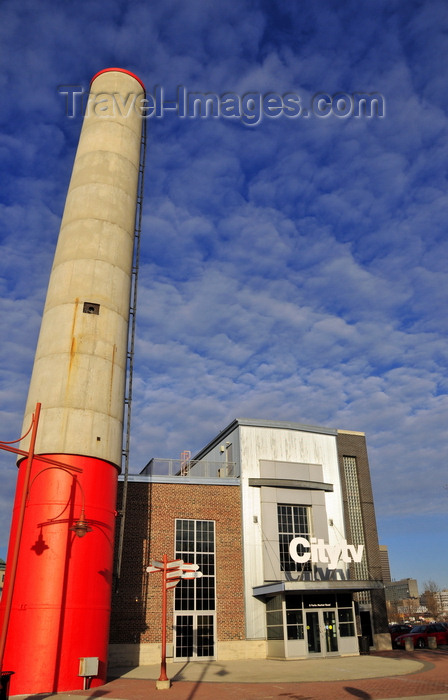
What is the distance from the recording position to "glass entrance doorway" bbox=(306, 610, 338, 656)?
97.1 feet

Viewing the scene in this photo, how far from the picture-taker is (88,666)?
19547 mm

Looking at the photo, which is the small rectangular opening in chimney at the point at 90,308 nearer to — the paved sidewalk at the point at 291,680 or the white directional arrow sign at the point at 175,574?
the white directional arrow sign at the point at 175,574

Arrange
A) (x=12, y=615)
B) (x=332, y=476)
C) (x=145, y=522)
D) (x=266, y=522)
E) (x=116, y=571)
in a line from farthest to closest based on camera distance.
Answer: (x=332, y=476) < (x=266, y=522) < (x=145, y=522) < (x=116, y=571) < (x=12, y=615)

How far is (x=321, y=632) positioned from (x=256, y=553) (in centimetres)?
561

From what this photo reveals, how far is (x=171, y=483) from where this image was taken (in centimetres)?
3303

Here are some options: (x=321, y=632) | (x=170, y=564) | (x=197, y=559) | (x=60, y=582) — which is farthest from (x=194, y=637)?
(x=60, y=582)

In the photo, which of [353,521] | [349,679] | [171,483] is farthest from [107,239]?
[353,521]

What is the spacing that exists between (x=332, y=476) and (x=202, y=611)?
40.6 ft

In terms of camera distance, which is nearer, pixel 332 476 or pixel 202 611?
pixel 202 611

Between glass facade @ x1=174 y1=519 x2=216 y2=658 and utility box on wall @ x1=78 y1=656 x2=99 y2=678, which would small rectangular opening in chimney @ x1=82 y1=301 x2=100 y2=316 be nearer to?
utility box on wall @ x1=78 y1=656 x2=99 y2=678

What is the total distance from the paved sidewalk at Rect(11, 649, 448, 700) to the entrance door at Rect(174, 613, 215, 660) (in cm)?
125

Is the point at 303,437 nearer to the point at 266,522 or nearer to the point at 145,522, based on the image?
the point at 266,522

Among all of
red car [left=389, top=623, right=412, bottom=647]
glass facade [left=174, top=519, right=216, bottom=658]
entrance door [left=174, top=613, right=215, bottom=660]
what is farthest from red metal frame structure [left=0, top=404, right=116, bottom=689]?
red car [left=389, top=623, right=412, bottom=647]

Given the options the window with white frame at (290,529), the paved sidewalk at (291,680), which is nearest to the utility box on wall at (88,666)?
the paved sidewalk at (291,680)
